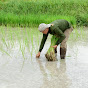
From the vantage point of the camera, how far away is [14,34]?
7223 mm

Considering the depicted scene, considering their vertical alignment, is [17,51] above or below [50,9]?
below

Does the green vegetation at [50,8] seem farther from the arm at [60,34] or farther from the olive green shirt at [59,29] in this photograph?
the arm at [60,34]

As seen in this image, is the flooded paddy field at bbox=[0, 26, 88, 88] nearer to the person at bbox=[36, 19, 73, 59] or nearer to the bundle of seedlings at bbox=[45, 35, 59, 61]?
the bundle of seedlings at bbox=[45, 35, 59, 61]

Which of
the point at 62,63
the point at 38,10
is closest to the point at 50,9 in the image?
the point at 38,10

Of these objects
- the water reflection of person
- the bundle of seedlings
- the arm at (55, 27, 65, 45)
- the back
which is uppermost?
the back

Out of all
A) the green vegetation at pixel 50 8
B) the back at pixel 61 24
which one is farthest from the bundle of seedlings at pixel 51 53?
the green vegetation at pixel 50 8

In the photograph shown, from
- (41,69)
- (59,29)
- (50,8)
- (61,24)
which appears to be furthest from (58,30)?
(50,8)

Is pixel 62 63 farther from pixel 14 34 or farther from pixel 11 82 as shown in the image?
pixel 14 34

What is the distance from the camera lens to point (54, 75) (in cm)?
398

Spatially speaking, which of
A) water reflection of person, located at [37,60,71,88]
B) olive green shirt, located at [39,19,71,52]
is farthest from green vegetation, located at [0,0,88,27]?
water reflection of person, located at [37,60,71,88]

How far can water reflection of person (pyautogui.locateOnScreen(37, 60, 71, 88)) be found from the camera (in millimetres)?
3555

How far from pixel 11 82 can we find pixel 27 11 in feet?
23.4

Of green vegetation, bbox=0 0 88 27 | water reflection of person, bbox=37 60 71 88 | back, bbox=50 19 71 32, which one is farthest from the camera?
green vegetation, bbox=0 0 88 27

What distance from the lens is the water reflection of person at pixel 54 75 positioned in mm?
3555
